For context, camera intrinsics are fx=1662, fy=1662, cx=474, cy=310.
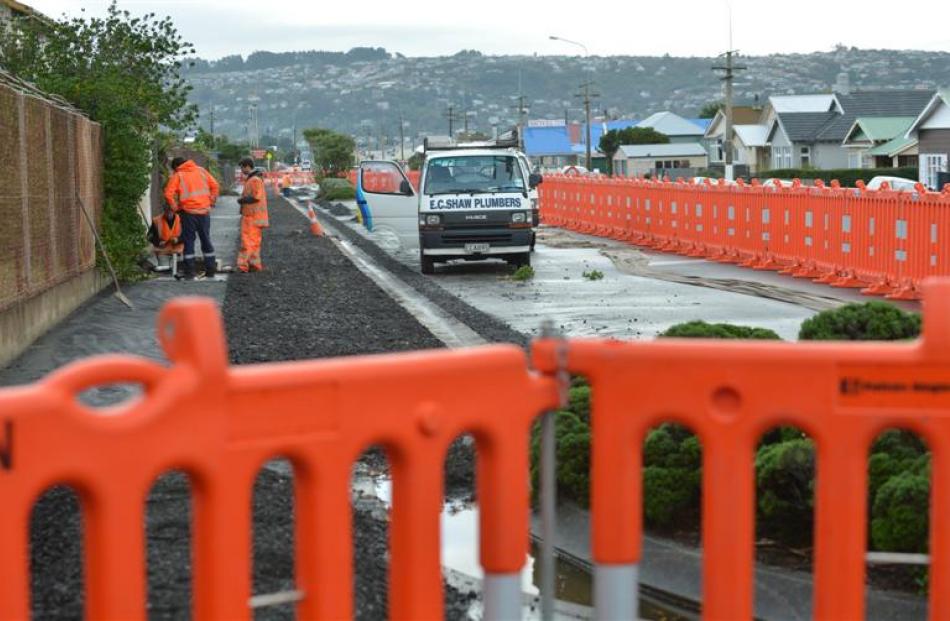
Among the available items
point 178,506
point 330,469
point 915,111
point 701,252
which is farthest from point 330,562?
point 915,111

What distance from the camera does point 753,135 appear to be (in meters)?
118

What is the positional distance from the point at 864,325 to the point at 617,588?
16.4 ft

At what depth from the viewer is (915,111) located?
97000 mm

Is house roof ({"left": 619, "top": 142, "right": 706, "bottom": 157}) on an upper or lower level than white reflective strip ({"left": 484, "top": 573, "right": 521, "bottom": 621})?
upper

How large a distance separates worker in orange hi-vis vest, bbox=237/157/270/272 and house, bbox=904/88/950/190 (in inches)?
1971

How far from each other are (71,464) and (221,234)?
3661 cm

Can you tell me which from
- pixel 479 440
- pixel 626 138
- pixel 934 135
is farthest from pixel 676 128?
pixel 479 440

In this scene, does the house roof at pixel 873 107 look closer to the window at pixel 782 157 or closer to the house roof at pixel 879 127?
the house roof at pixel 879 127

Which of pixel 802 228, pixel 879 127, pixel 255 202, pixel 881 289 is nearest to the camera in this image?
pixel 881 289

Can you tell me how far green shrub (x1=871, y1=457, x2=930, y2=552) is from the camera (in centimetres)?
621

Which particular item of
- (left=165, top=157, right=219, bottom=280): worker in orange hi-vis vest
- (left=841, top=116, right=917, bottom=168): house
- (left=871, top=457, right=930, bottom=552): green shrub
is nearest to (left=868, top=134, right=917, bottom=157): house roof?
(left=841, top=116, right=917, bottom=168): house

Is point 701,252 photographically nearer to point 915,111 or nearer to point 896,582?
point 896,582

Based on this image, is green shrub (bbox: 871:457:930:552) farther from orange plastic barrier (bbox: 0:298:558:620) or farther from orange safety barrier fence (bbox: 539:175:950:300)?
orange safety barrier fence (bbox: 539:175:950:300)

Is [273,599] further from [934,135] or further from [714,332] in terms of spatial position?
[934,135]
